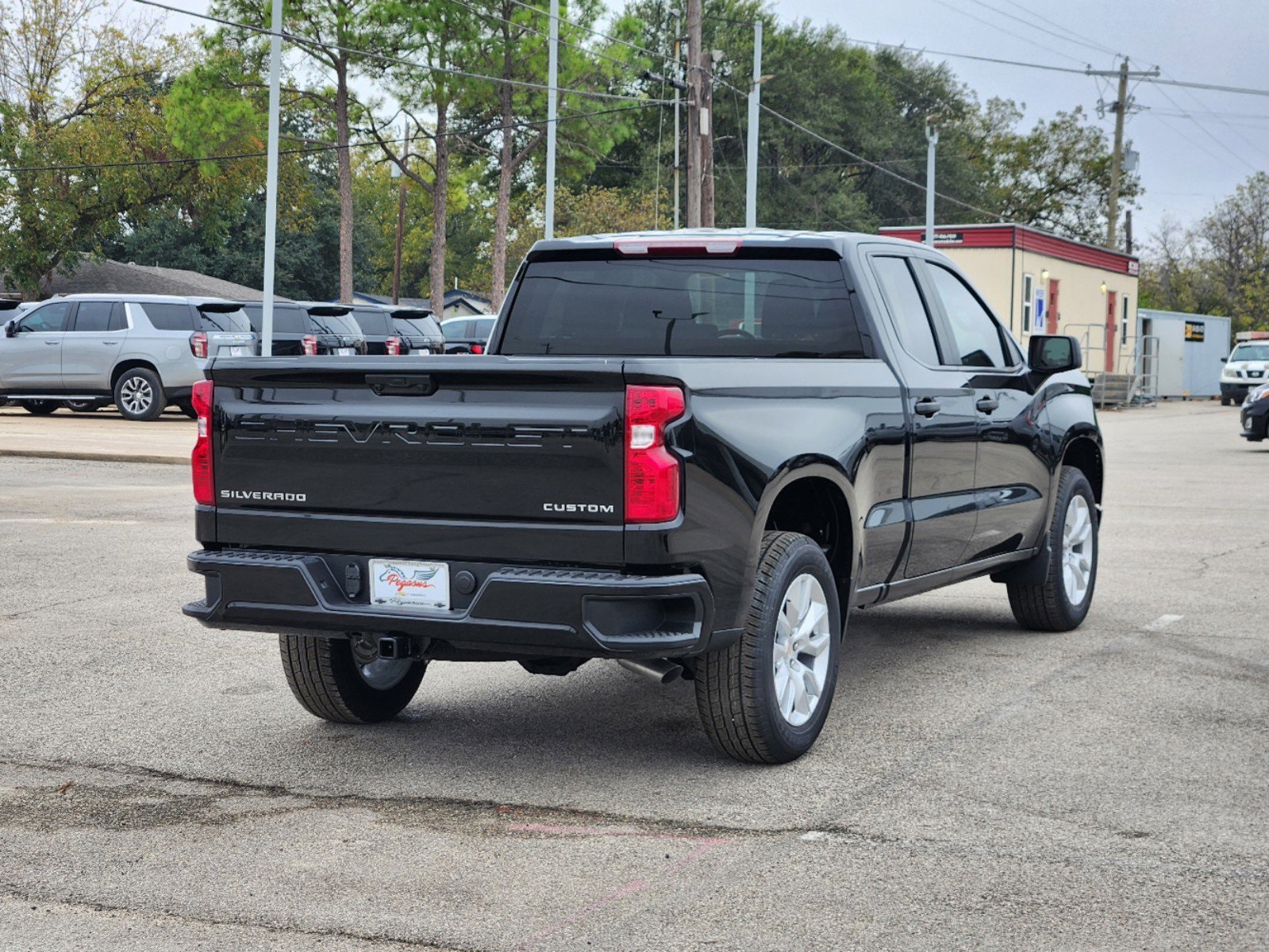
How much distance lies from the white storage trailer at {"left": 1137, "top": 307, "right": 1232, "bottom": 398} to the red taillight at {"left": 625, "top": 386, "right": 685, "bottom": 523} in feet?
171

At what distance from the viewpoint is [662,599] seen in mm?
5070

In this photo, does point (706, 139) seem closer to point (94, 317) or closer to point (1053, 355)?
point (94, 317)

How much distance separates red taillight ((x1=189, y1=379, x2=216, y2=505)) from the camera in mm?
5652

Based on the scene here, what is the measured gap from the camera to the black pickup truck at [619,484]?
16.4ft

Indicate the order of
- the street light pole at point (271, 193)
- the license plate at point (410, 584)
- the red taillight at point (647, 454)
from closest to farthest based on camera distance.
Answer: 1. the red taillight at point (647, 454)
2. the license plate at point (410, 584)
3. the street light pole at point (271, 193)

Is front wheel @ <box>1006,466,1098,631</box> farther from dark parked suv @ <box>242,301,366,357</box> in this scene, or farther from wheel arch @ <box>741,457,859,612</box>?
dark parked suv @ <box>242,301,366,357</box>

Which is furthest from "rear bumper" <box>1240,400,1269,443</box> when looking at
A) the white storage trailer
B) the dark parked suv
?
the white storage trailer

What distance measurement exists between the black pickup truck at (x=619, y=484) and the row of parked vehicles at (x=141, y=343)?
717 inches

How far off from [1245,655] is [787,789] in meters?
3.38

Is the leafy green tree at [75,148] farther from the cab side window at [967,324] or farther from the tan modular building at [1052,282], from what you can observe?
the cab side window at [967,324]

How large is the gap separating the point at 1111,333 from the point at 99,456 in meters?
37.9

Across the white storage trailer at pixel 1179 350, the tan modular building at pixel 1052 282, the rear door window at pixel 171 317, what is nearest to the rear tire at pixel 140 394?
the rear door window at pixel 171 317

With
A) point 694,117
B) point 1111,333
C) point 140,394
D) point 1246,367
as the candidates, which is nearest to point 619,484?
point 140,394

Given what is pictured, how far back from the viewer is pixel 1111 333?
164 feet
